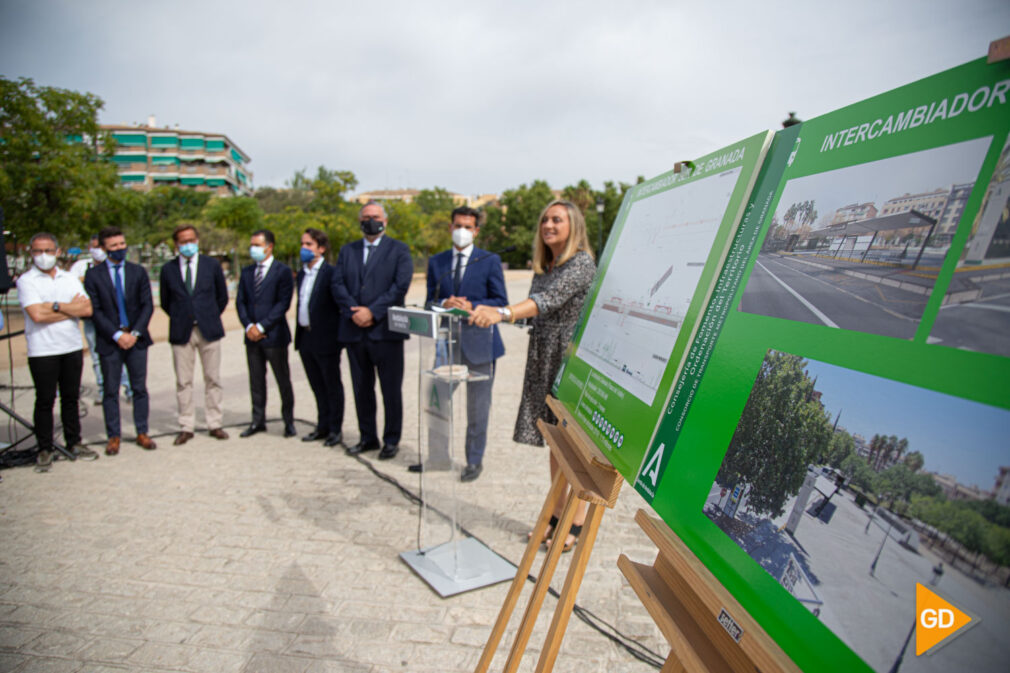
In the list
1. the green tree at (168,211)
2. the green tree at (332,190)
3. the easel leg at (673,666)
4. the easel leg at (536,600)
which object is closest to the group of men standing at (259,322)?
the easel leg at (536,600)

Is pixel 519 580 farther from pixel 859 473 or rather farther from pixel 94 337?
pixel 94 337

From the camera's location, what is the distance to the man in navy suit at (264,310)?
19.8 ft

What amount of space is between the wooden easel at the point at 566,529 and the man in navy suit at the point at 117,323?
201 inches

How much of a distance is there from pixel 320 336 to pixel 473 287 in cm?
210

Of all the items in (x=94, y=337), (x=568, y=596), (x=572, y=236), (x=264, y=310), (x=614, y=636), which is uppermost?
(x=572, y=236)

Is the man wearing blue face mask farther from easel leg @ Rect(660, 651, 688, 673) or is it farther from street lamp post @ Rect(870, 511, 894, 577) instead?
street lamp post @ Rect(870, 511, 894, 577)

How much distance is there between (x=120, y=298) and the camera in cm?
563

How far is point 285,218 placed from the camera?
34156 mm

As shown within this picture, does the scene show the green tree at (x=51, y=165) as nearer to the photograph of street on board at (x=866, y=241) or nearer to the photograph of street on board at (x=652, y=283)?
the photograph of street on board at (x=652, y=283)

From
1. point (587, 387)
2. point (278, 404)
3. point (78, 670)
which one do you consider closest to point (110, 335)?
point (278, 404)

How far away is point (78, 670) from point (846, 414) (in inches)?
133

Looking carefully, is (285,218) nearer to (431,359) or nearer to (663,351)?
(431,359)

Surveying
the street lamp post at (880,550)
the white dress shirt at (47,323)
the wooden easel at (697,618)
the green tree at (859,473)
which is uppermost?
the green tree at (859,473)

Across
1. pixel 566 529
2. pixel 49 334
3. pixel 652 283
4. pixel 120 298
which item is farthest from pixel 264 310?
pixel 652 283
